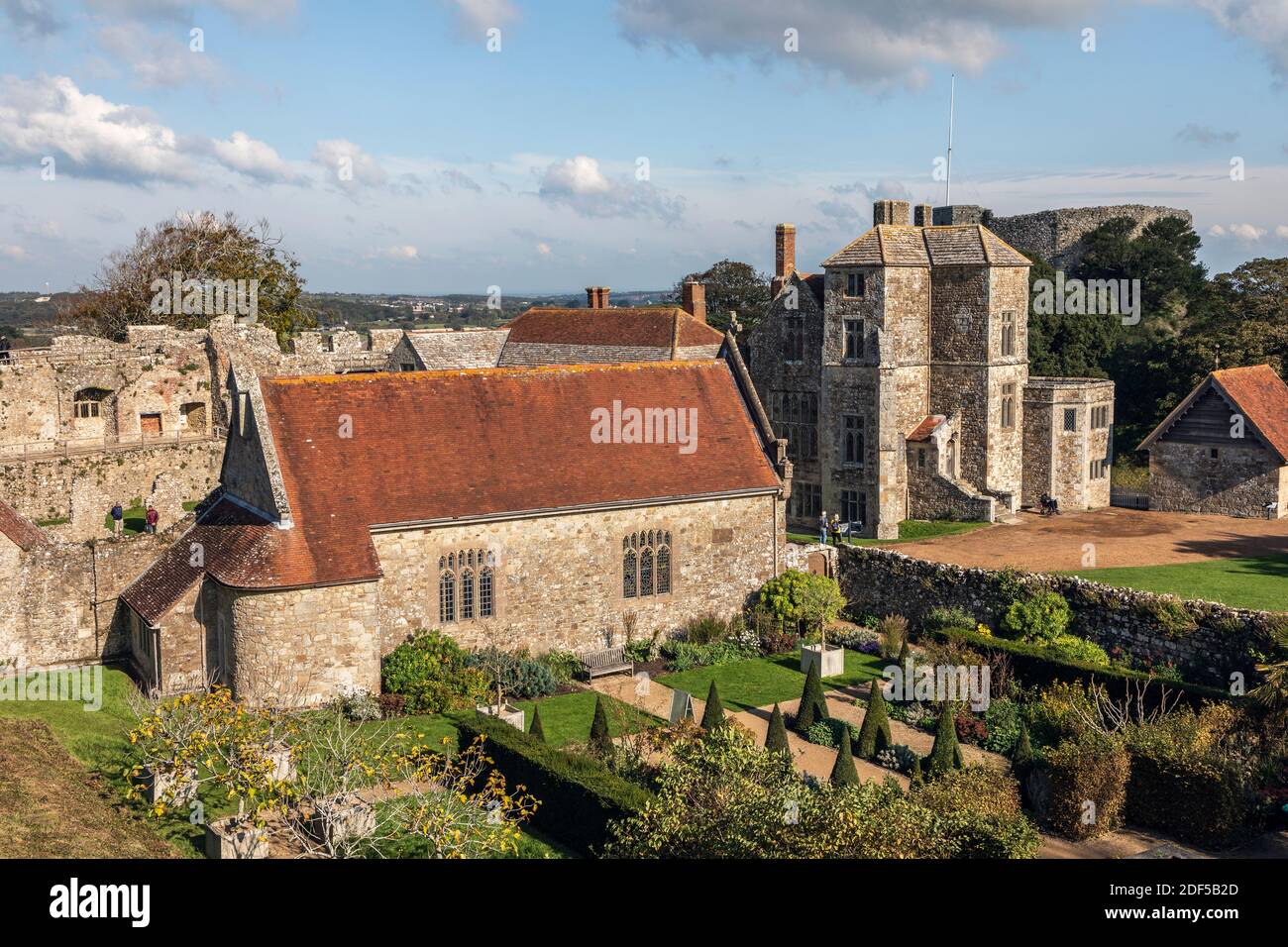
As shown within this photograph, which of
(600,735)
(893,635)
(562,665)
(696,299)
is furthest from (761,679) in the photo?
(696,299)

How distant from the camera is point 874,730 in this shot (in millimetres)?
29594

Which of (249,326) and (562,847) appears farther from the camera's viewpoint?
(249,326)

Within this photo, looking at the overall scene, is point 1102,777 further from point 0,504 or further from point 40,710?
point 0,504

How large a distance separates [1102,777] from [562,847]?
10.8 metres

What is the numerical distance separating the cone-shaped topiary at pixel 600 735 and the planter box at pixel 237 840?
27.0ft

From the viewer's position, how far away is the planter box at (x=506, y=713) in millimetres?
30258

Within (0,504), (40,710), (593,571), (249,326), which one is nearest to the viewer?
(40,710)

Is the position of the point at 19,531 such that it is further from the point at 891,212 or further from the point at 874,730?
the point at 891,212

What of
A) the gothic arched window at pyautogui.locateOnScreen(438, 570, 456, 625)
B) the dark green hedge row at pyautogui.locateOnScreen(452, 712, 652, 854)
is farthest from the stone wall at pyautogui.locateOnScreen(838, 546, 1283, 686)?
the dark green hedge row at pyautogui.locateOnScreen(452, 712, 652, 854)

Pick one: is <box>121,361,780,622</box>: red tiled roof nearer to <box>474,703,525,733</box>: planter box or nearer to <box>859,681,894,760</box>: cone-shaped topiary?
<box>474,703,525,733</box>: planter box
